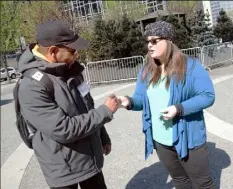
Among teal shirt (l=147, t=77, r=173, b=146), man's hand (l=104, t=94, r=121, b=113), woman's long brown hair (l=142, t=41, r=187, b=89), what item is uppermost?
woman's long brown hair (l=142, t=41, r=187, b=89)

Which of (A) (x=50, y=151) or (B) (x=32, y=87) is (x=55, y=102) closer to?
(B) (x=32, y=87)

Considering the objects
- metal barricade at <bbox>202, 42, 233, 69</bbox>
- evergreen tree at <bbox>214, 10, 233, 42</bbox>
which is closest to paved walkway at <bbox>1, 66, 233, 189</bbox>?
metal barricade at <bbox>202, 42, 233, 69</bbox>

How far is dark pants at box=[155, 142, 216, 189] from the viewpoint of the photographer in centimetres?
256

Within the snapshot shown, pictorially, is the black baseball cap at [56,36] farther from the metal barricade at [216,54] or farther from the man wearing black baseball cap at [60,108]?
the metal barricade at [216,54]

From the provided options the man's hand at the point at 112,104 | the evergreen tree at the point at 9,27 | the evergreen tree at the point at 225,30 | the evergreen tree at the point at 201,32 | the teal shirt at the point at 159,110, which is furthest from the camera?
the evergreen tree at the point at 9,27

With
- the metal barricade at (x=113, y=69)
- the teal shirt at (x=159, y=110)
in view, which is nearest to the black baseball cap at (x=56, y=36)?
the teal shirt at (x=159, y=110)

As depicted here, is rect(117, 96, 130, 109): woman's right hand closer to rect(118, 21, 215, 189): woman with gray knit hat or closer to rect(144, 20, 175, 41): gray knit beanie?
rect(118, 21, 215, 189): woman with gray knit hat

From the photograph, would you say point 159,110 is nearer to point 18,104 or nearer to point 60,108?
point 60,108

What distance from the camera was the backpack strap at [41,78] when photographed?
78.2 inches

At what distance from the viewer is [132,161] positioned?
4.56m

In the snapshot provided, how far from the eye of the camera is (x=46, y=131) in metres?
1.99

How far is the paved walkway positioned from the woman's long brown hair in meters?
1.58

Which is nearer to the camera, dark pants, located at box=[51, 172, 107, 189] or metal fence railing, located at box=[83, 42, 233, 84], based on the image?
dark pants, located at box=[51, 172, 107, 189]

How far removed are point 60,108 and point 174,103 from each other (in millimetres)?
862
